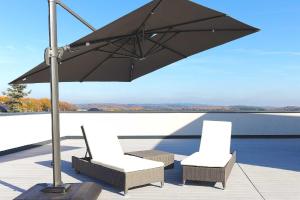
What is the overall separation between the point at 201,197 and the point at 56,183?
1919 millimetres

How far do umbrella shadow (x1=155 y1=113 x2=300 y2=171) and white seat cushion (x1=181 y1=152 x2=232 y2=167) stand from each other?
193 centimetres

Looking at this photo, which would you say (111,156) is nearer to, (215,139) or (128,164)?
(128,164)

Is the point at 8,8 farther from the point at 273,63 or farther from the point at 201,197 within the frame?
the point at 273,63

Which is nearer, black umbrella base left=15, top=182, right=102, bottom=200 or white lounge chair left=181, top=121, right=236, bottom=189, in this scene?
black umbrella base left=15, top=182, right=102, bottom=200

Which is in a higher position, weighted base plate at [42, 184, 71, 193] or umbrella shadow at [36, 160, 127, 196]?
weighted base plate at [42, 184, 71, 193]

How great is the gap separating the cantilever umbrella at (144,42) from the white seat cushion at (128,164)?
1588mm

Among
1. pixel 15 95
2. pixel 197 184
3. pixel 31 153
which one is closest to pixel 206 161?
pixel 197 184

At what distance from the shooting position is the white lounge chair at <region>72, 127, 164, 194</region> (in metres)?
5.04

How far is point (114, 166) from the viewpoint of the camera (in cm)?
522

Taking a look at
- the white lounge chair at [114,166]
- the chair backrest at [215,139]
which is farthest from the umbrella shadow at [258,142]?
the white lounge chair at [114,166]

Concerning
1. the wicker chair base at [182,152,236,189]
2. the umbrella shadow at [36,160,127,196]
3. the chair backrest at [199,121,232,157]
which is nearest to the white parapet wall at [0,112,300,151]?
the umbrella shadow at [36,160,127,196]

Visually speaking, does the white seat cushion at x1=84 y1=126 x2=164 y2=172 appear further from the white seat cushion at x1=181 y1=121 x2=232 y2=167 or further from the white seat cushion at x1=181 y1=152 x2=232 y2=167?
the white seat cushion at x1=181 y1=121 x2=232 y2=167

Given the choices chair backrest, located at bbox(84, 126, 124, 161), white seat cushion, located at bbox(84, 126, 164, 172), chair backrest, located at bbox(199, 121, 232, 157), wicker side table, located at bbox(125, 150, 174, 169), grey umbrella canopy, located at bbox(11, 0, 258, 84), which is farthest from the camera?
chair backrest, located at bbox(199, 121, 232, 157)

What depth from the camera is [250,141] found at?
1179 centimetres
